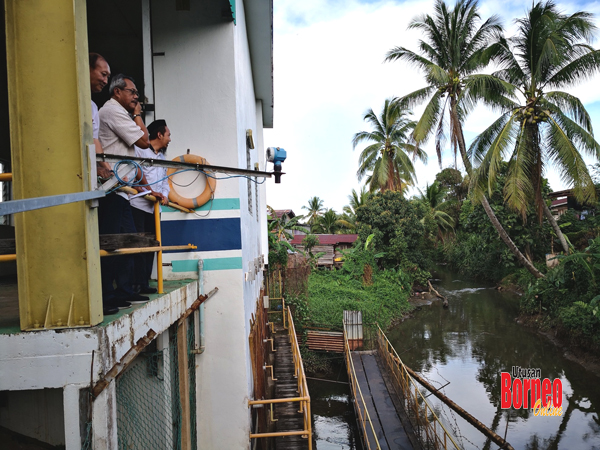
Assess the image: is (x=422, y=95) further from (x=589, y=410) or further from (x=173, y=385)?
(x=173, y=385)

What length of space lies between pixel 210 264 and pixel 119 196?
68.9 inches

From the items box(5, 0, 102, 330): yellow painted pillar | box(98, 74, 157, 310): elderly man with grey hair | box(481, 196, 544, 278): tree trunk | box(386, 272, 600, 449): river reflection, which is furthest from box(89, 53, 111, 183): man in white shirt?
box(481, 196, 544, 278): tree trunk

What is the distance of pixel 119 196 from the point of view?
2.82 m

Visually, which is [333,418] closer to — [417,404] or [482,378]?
[417,404]

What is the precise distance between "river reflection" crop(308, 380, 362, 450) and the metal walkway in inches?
40.8

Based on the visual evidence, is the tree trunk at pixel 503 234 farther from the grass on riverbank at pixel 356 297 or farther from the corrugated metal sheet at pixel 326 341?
the corrugated metal sheet at pixel 326 341

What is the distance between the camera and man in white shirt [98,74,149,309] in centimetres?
262

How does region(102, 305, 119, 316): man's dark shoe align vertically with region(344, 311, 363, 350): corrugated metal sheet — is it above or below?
above

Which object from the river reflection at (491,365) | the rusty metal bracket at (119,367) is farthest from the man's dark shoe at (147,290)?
the river reflection at (491,365)

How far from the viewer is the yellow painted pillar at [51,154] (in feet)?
6.30

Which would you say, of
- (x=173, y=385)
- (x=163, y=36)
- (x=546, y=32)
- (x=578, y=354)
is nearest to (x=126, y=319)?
(x=173, y=385)

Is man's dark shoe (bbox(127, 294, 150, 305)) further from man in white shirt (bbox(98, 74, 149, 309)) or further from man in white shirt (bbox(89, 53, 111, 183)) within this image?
man in white shirt (bbox(89, 53, 111, 183))

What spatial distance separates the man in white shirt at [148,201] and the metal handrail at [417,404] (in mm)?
5523

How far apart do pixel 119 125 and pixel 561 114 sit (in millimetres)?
15760
